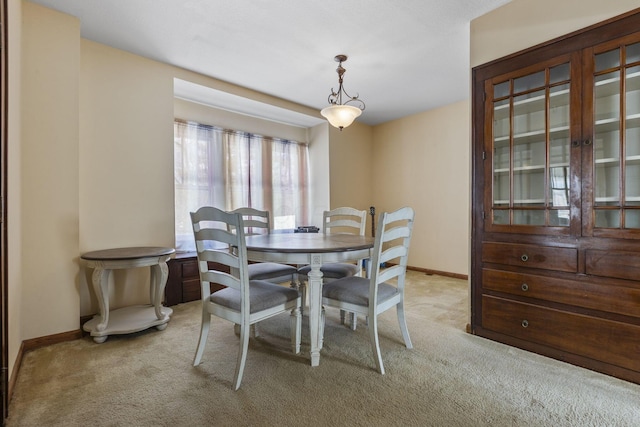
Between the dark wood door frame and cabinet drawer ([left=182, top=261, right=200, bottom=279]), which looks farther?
cabinet drawer ([left=182, top=261, right=200, bottom=279])

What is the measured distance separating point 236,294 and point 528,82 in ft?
8.04

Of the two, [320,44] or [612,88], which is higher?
[320,44]

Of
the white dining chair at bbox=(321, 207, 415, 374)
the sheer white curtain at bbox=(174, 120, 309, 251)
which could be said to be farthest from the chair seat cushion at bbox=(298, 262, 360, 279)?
the sheer white curtain at bbox=(174, 120, 309, 251)

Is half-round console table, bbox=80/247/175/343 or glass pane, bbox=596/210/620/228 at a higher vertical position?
glass pane, bbox=596/210/620/228

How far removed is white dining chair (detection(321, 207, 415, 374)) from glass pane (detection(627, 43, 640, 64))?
1490mm

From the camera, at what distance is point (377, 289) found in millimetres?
1922

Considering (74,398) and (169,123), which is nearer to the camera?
(74,398)

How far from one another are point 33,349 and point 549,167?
381 centimetres

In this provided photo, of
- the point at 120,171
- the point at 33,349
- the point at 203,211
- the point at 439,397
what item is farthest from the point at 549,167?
the point at 33,349

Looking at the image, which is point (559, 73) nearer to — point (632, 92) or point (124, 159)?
point (632, 92)

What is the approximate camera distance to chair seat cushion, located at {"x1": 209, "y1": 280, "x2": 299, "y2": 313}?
1799 millimetres

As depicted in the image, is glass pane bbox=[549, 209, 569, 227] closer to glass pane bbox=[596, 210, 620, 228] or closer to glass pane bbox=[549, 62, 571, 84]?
glass pane bbox=[596, 210, 620, 228]

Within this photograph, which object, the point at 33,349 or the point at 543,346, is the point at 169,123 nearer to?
the point at 33,349

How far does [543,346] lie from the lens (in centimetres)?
203
